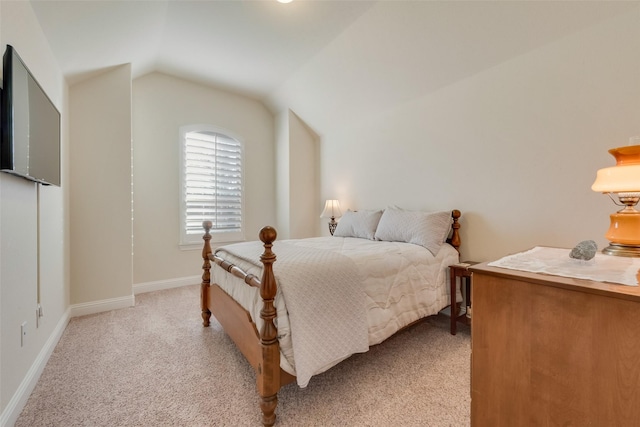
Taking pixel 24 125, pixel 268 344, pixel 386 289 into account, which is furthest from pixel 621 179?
pixel 24 125

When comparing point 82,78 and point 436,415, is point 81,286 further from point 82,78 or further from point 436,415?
point 436,415

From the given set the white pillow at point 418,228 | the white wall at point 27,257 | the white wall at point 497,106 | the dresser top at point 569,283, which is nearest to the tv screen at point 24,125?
the white wall at point 27,257

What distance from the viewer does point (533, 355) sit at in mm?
916

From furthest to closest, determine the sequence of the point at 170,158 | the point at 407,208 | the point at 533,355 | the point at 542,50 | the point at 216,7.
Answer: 1. the point at 170,158
2. the point at 407,208
3. the point at 216,7
4. the point at 542,50
5. the point at 533,355

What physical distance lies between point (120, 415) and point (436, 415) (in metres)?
1.70

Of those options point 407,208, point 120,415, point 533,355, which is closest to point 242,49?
point 407,208

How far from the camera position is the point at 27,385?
1.58 m

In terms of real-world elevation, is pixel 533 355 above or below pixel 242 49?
below

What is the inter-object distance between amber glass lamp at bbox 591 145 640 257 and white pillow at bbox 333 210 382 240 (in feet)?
6.23

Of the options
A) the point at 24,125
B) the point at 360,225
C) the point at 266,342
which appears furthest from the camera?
the point at 360,225

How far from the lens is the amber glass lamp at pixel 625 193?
1231 mm

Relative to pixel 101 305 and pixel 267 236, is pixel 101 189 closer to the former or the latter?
pixel 101 305

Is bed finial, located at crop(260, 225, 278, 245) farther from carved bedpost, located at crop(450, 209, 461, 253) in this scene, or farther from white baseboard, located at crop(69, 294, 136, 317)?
white baseboard, located at crop(69, 294, 136, 317)

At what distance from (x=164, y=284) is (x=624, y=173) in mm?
4511
